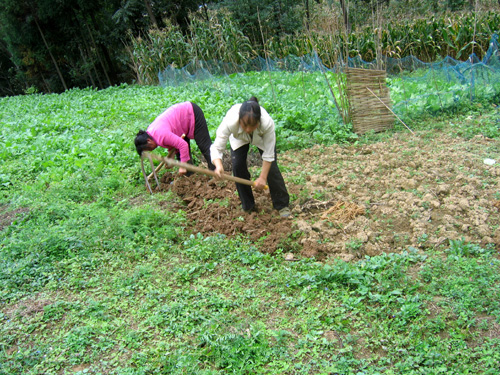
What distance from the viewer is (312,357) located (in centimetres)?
248

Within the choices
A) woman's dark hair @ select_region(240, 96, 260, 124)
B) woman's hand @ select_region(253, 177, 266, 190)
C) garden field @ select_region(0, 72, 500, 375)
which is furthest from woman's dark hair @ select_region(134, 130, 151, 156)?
woman's dark hair @ select_region(240, 96, 260, 124)

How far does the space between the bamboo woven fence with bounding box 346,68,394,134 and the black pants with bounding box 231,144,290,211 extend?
10.1 ft

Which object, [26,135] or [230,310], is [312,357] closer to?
[230,310]

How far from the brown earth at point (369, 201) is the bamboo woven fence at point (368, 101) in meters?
0.85

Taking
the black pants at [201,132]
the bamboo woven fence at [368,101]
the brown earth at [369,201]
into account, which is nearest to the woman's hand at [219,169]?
the brown earth at [369,201]

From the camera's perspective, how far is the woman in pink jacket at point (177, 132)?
4.74m

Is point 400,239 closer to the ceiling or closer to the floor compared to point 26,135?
closer to the floor

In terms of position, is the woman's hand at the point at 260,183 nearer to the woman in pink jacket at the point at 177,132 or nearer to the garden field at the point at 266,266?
Answer: the garden field at the point at 266,266

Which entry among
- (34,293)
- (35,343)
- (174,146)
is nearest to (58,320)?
(35,343)

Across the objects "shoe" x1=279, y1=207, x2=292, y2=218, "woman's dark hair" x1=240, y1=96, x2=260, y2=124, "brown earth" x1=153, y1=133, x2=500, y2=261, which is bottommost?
"brown earth" x1=153, y1=133, x2=500, y2=261

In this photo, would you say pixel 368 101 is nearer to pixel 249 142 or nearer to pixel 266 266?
pixel 249 142

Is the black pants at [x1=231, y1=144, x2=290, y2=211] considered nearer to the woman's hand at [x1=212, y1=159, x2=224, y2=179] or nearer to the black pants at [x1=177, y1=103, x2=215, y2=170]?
the woman's hand at [x1=212, y1=159, x2=224, y2=179]

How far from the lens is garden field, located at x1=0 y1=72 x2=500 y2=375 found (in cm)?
254

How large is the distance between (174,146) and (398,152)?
3166 mm
